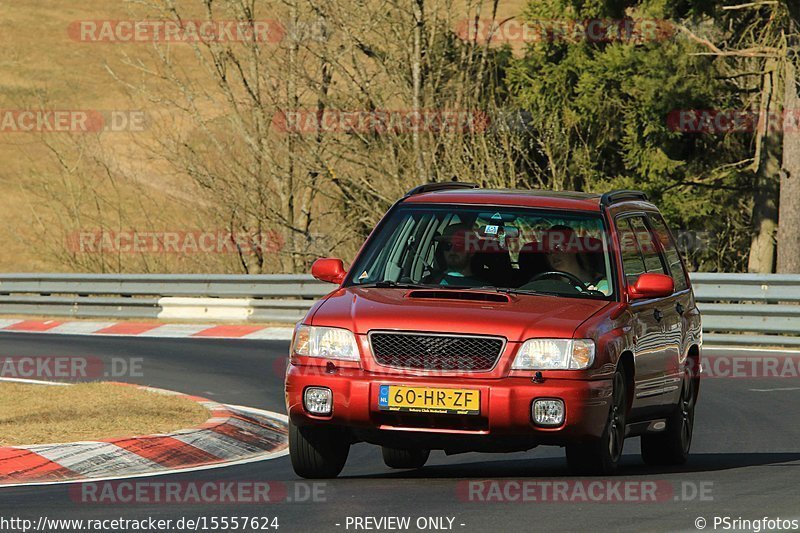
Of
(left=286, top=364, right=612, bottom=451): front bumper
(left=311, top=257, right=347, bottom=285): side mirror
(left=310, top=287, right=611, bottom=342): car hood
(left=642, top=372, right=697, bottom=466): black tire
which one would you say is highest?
(left=311, top=257, right=347, bottom=285): side mirror

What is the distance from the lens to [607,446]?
8797mm

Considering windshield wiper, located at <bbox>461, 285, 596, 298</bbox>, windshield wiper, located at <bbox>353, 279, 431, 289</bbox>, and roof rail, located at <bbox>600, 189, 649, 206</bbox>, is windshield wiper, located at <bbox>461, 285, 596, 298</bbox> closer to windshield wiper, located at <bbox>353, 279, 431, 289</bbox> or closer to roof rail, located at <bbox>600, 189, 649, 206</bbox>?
windshield wiper, located at <bbox>353, 279, 431, 289</bbox>

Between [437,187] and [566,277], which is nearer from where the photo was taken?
[566,277]

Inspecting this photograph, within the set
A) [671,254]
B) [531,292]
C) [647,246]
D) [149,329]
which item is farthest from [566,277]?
[149,329]

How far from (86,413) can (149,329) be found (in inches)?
477

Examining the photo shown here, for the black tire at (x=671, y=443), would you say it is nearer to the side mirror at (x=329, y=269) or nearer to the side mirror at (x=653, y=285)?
the side mirror at (x=653, y=285)

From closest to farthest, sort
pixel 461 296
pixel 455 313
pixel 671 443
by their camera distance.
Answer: pixel 455 313 < pixel 461 296 < pixel 671 443

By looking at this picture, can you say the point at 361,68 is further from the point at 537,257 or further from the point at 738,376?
the point at 537,257

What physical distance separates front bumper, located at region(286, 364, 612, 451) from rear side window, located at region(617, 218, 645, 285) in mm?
1301

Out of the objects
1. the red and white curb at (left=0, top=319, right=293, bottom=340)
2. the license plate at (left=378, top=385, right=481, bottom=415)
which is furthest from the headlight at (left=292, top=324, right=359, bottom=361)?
the red and white curb at (left=0, top=319, right=293, bottom=340)

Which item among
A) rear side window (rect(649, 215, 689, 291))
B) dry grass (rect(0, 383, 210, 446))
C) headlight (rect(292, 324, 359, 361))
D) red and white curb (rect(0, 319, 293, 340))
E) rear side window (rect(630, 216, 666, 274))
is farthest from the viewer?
red and white curb (rect(0, 319, 293, 340))

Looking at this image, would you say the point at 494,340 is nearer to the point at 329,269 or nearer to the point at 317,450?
the point at 317,450

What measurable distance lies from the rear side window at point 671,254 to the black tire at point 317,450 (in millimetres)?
2927

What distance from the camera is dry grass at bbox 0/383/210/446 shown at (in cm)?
1102
